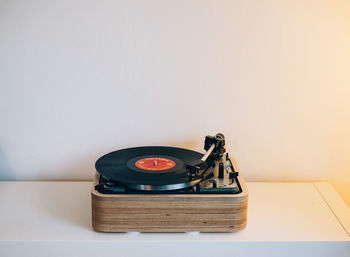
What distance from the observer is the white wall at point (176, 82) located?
137 centimetres

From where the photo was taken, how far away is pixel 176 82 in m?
1.42

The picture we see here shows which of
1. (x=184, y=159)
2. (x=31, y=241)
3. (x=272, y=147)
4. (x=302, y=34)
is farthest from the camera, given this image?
(x=272, y=147)

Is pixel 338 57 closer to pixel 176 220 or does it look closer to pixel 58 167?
pixel 176 220

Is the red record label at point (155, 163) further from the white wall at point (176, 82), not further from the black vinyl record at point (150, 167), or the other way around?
the white wall at point (176, 82)

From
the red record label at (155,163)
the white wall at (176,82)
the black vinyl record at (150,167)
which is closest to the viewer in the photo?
the black vinyl record at (150,167)

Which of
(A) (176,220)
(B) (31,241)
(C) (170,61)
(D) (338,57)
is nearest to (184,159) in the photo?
(A) (176,220)

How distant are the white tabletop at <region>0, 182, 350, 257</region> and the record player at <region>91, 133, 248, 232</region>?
0.09 feet

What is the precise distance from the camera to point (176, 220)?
114 centimetres

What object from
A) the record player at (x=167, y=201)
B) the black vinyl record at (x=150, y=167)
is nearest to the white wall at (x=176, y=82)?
the black vinyl record at (x=150, y=167)

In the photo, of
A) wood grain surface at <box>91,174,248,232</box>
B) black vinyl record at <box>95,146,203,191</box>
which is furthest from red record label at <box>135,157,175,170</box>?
wood grain surface at <box>91,174,248,232</box>

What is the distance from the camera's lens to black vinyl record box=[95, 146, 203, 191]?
112 centimetres

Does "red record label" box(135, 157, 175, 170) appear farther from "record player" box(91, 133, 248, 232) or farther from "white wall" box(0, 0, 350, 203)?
"white wall" box(0, 0, 350, 203)

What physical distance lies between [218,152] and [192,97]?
0.22 meters

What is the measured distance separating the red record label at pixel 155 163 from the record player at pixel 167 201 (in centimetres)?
3
